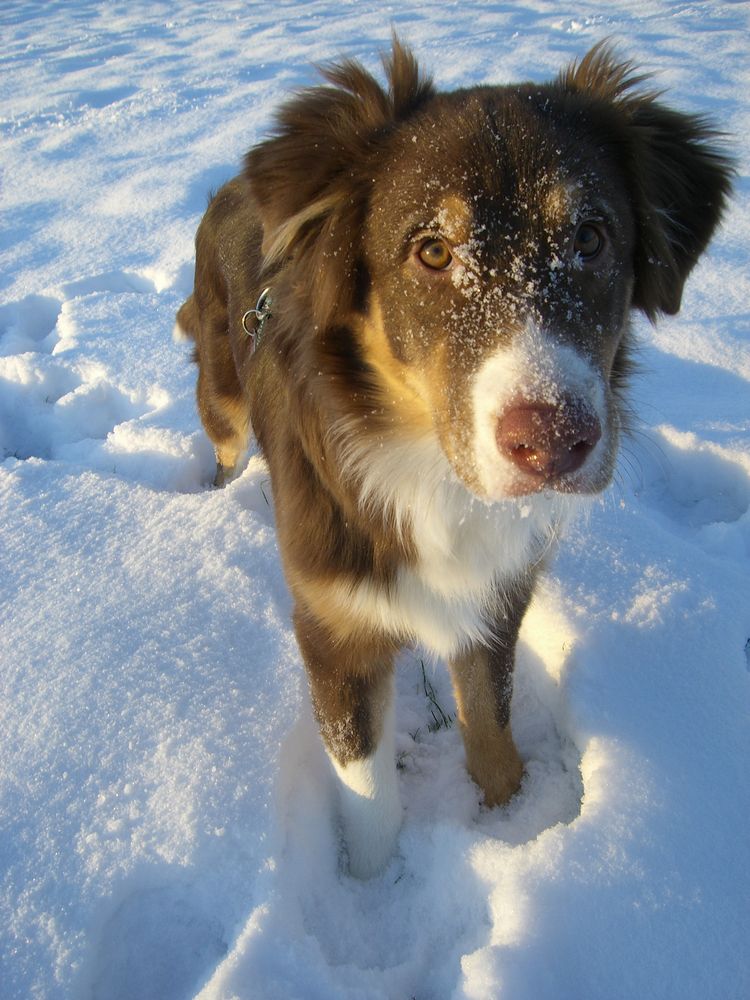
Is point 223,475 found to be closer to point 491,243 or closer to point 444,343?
point 444,343

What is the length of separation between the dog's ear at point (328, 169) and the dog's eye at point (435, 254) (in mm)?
206

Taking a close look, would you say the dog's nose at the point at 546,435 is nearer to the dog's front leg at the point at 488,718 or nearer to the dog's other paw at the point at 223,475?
the dog's front leg at the point at 488,718

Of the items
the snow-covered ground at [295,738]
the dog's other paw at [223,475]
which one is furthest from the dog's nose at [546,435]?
the dog's other paw at [223,475]

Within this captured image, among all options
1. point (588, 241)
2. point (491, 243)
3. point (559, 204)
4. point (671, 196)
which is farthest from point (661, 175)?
point (491, 243)

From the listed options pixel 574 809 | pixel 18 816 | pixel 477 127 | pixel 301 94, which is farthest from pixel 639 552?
pixel 18 816

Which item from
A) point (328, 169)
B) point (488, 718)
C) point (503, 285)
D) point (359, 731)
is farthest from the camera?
point (488, 718)

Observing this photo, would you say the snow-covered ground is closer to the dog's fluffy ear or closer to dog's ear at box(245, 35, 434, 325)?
the dog's fluffy ear

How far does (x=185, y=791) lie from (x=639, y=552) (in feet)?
6.16

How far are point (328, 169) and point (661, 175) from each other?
881 millimetres

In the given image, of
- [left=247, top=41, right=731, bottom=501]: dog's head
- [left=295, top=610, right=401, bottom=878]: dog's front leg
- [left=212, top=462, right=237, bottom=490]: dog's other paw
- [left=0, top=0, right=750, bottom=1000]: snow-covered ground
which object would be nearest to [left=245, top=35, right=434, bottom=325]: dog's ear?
[left=247, top=41, right=731, bottom=501]: dog's head

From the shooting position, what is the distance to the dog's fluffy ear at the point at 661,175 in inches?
74.1

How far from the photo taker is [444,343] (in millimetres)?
1648

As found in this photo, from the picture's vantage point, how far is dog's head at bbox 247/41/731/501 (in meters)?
1.52

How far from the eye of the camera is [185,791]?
213cm
